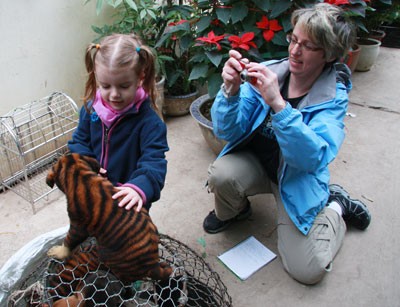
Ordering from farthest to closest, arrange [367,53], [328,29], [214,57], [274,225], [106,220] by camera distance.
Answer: [367,53]
[214,57]
[274,225]
[328,29]
[106,220]

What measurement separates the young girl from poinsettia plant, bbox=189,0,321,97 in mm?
972

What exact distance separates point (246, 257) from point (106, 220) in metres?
1.06

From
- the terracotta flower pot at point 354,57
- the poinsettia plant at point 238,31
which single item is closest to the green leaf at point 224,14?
the poinsettia plant at point 238,31

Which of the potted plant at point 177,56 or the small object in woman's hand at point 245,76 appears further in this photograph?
Result: the potted plant at point 177,56

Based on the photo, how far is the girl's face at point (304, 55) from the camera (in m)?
1.44

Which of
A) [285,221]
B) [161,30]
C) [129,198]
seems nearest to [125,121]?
[129,198]

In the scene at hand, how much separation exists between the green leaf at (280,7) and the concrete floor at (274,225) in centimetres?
106

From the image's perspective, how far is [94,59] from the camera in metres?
1.17

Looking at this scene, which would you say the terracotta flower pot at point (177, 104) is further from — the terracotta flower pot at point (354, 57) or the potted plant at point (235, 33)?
the terracotta flower pot at point (354, 57)

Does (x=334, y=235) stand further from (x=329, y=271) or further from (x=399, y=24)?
(x=399, y=24)

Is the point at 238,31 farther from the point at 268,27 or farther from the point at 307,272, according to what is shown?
the point at 307,272

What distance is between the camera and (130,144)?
1287mm

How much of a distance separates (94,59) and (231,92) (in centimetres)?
59

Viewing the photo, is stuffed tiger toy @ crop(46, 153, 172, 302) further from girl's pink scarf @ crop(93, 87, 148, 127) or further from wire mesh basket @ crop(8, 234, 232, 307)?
girl's pink scarf @ crop(93, 87, 148, 127)
